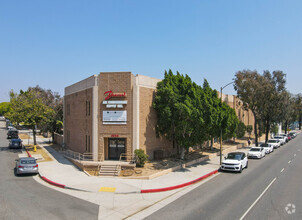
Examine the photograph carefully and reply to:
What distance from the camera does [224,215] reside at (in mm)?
10969

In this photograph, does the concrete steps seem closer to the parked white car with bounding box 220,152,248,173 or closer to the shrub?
the shrub

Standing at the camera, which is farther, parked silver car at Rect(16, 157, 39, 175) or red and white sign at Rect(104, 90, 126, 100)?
red and white sign at Rect(104, 90, 126, 100)

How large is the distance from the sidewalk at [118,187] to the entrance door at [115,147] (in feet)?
12.9

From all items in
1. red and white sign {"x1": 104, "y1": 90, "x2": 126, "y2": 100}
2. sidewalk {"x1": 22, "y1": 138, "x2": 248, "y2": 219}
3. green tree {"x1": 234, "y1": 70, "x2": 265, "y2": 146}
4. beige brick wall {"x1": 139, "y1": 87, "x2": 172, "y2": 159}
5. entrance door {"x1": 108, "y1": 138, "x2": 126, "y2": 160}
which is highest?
green tree {"x1": 234, "y1": 70, "x2": 265, "y2": 146}

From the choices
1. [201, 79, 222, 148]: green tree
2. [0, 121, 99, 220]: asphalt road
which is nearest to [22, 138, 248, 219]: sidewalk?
[0, 121, 99, 220]: asphalt road

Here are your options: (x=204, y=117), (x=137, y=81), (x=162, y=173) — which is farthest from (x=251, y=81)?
(x=162, y=173)

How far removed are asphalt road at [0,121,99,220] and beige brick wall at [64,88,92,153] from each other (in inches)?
361

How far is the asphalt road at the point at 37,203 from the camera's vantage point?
11062mm

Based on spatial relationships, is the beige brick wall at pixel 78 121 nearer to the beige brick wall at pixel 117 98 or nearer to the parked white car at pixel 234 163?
the beige brick wall at pixel 117 98

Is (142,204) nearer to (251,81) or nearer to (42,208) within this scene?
(42,208)

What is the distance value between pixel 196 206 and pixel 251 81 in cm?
3240

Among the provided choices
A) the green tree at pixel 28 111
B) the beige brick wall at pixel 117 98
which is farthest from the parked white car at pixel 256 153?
the green tree at pixel 28 111

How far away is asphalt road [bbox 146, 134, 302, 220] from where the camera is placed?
36.4ft

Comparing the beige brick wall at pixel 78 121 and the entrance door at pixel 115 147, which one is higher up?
the beige brick wall at pixel 78 121
